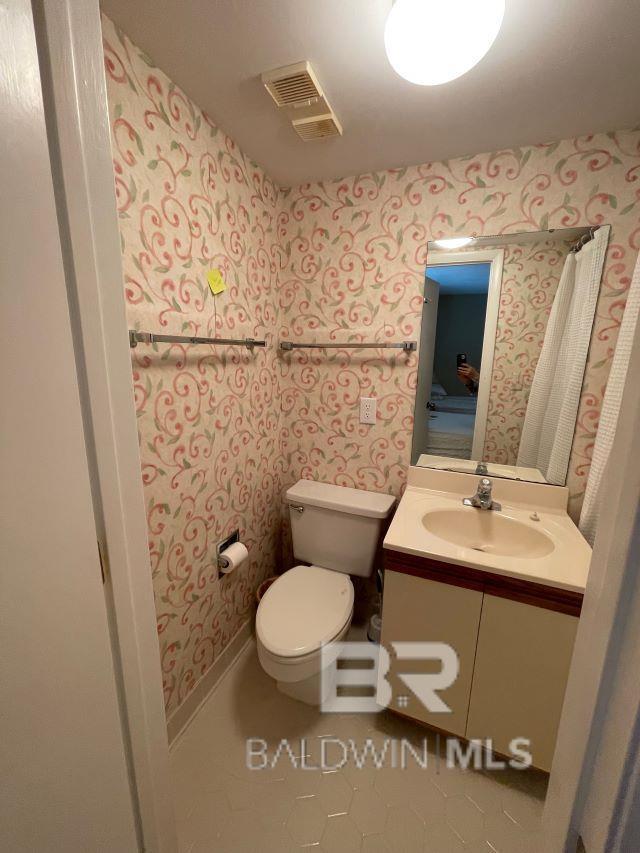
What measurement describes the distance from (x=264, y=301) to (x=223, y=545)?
1095mm

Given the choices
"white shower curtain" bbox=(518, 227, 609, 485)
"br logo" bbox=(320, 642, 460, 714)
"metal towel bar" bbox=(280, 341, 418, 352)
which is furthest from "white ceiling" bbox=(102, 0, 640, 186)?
"br logo" bbox=(320, 642, 460, 714)

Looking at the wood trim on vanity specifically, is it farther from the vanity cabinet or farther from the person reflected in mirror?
the person reflected in mirror

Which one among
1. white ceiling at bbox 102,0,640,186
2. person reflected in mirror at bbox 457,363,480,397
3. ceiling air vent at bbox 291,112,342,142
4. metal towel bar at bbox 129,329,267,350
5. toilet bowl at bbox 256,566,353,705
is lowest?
toilet bowl at bbox 256,566,353,705

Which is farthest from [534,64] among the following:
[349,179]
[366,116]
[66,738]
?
[66,738]

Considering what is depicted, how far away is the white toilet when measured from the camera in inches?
47.1

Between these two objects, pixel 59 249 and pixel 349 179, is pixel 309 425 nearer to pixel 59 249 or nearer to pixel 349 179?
pixel 349 179

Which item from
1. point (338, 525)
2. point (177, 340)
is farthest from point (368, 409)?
point (177, 340)

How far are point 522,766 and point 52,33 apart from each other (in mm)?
2112

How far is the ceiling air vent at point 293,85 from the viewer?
0.93 m

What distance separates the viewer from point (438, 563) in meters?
1.11

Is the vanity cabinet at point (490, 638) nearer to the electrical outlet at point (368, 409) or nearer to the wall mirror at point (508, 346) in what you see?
the wall mirror at point (508, 346)

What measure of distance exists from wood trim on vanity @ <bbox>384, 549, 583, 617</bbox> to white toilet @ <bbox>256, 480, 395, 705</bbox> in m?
0.37

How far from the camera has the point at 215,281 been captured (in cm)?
125

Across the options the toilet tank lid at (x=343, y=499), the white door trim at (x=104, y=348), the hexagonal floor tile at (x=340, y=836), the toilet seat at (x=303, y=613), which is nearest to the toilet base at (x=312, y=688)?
the toilet seat at (x=303, y=613)
